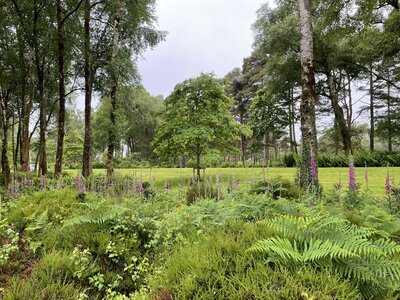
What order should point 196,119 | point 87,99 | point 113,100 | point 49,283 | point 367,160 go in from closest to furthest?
point 49,283, point 113,100, point 87,99, point 196,119, point 367,160

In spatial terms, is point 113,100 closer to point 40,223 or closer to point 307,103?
point 307,103

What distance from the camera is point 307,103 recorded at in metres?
5.78

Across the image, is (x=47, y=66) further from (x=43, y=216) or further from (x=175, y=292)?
(x=175, y=292)

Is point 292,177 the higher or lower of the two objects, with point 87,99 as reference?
lower

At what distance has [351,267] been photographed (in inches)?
64.7

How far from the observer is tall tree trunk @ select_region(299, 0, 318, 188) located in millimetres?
5613

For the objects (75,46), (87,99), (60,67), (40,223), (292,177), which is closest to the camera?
(40,223)

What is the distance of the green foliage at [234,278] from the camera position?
1.50 m

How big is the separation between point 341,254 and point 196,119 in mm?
10960

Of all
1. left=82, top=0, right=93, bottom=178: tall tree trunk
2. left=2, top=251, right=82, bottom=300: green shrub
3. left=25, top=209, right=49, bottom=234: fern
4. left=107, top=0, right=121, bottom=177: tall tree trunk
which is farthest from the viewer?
left=82, top=0, right=93, bottom=178: tall tree trunk

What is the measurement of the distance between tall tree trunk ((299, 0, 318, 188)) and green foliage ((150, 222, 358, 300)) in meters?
3.85

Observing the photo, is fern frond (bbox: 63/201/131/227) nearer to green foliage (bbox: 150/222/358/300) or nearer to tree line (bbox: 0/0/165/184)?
green foliage (bbox: 150/222/358/300)

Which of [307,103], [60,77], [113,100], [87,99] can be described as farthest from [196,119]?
[307,103]

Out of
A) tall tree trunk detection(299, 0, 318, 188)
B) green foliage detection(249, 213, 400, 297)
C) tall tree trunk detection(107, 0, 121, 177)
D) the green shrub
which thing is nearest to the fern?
the green shrub
